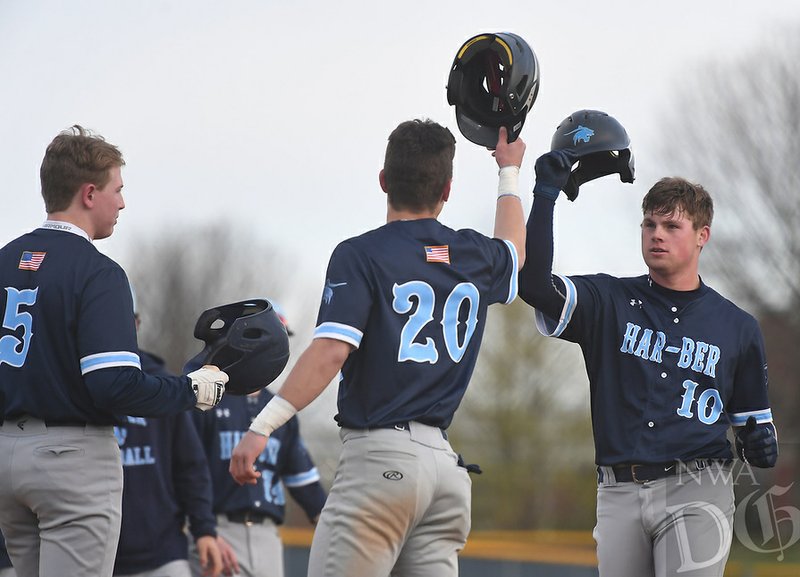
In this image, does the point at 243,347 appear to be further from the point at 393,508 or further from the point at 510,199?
the point at 510,199

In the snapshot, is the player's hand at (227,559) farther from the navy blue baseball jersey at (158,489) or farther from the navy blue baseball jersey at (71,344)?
the navy blue baseball jersey at (71,344)

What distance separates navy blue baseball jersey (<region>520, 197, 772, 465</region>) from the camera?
5.42 meters

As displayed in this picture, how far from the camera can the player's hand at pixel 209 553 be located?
718 cm

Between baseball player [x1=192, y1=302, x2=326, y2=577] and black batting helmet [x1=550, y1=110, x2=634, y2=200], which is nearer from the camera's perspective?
black batting helmet [x1=550, y1=110, x2=634, y2=200]

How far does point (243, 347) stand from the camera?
17.0 feet

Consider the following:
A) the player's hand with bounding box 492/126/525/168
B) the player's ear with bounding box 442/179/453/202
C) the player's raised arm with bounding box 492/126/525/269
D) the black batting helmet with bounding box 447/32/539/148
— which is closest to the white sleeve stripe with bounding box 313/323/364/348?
the player's ear with bounding box 442/179/453/202

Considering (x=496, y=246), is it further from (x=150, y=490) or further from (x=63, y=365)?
(x=150, y=490)

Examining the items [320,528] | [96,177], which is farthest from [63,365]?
[320,528]

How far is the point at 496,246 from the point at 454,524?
1.17 m

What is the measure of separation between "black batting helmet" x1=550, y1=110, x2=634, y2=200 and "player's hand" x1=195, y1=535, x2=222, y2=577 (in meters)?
3.21

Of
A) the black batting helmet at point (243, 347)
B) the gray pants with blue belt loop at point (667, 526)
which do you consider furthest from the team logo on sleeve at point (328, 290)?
the gray pants with blue belt loop at point (667, 526)

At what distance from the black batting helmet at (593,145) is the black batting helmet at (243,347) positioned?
1652mm

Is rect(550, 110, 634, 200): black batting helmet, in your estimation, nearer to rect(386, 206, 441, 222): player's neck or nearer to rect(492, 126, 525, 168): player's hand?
rect(492, 126, 525, 168): player's hand

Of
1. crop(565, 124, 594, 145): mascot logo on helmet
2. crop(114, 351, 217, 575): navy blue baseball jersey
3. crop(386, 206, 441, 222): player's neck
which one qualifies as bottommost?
crop(114, 351, 217, 575): navy blue baseball jersey
